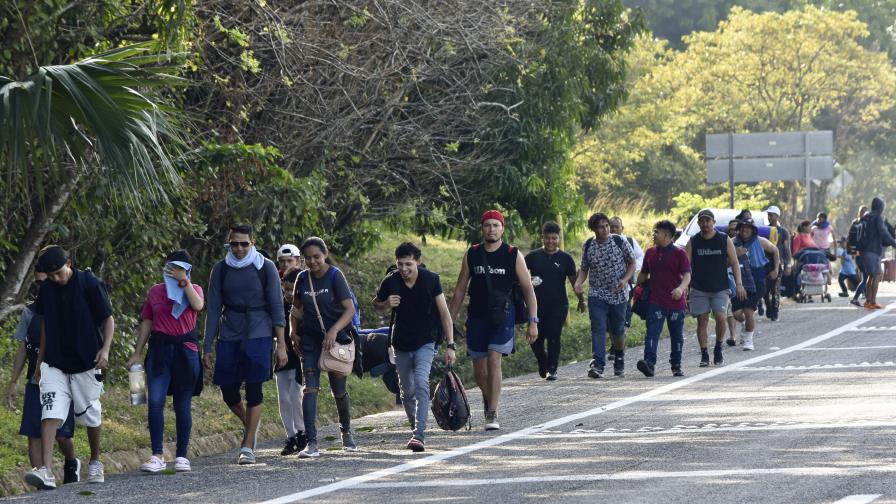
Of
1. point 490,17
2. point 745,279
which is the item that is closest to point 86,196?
point 490,17

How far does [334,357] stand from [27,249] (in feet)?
13.0

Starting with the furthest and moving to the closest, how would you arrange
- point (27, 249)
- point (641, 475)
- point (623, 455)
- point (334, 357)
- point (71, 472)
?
point (27, 249) < point (334, 357) < point (71, 472) < point (623, 455) < point (641, 475)

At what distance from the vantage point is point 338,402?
40.1 ft

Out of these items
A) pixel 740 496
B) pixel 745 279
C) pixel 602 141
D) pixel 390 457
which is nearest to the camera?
pixel 740 496

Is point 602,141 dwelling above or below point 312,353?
above

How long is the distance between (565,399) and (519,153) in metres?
7.61

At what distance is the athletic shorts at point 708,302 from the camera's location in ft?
59.4

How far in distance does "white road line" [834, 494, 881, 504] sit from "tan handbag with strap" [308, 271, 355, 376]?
456 cm

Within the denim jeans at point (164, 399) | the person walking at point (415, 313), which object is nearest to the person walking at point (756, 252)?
the person walking at point (415, 313)

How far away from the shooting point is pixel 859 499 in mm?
8609

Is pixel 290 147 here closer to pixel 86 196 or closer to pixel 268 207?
pixel 268 207

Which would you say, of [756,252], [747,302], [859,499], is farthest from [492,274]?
[756,252]

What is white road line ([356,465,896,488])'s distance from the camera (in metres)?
9.66

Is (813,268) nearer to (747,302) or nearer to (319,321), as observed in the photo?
(747,302)
